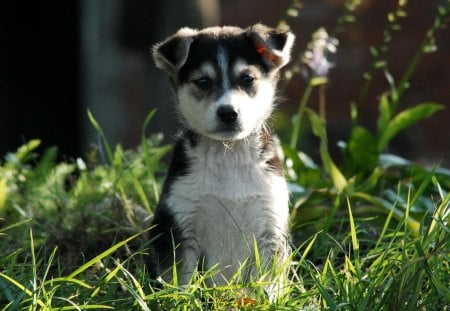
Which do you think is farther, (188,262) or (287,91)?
(287,91)

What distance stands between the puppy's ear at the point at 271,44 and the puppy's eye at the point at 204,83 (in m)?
0.36

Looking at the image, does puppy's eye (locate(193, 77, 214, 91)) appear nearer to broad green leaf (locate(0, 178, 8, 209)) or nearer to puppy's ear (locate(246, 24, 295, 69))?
puppy's ear (locate(246, 24, 295, 69))

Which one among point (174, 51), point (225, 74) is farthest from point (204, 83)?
point (174, 51)

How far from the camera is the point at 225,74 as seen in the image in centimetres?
534

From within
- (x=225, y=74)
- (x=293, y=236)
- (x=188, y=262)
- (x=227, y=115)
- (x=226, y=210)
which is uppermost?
(x=225, y=74)

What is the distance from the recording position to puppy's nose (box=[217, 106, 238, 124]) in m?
5.13

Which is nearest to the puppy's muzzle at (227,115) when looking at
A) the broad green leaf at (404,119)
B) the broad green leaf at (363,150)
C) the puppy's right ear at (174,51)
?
the puppy's right ear at (174,51)

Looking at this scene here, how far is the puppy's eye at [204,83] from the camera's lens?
5359 mm

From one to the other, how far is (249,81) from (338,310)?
1598 millimetres

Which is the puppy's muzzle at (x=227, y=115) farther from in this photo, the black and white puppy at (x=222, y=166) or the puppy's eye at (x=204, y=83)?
the puppy's eye at (x=204, y=83)

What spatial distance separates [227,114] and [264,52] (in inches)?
23.4

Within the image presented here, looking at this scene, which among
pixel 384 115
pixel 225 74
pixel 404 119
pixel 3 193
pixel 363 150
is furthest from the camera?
pixel 384 115

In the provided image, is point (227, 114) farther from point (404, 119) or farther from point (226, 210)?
point (404, 119)

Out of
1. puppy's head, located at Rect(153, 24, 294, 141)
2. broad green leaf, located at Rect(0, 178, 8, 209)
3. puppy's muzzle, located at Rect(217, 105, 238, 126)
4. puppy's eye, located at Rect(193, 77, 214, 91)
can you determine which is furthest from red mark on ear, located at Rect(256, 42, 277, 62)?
broad green leaf, located at Rect(0, 178, 8, 209)
